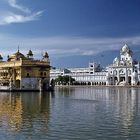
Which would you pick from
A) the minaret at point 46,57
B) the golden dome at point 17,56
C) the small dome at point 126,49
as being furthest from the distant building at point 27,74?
the small dome at point 126,49

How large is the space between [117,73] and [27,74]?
258 ft

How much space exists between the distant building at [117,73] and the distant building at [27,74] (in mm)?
67334

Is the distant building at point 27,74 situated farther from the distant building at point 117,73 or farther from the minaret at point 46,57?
the distant building at point 117,73

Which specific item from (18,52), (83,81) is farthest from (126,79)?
(18,52)

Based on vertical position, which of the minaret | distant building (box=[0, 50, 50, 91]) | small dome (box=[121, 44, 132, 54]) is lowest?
distant building (box=[0, 50, 50, 91])

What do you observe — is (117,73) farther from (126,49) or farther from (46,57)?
(46,57)

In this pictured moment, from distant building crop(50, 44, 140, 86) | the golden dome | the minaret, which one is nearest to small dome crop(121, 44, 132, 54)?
distant building crop(50, 44, 140, 86)

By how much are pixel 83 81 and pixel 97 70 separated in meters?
9.51

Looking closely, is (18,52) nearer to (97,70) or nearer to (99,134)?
(99,134)

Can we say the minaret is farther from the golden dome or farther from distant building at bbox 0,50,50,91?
the golden dome

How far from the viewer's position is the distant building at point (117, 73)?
134012mm

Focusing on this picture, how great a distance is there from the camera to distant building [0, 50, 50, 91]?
2517 inches

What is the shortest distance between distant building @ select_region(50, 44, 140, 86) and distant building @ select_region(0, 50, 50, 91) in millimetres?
67334

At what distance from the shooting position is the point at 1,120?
65.8ft
